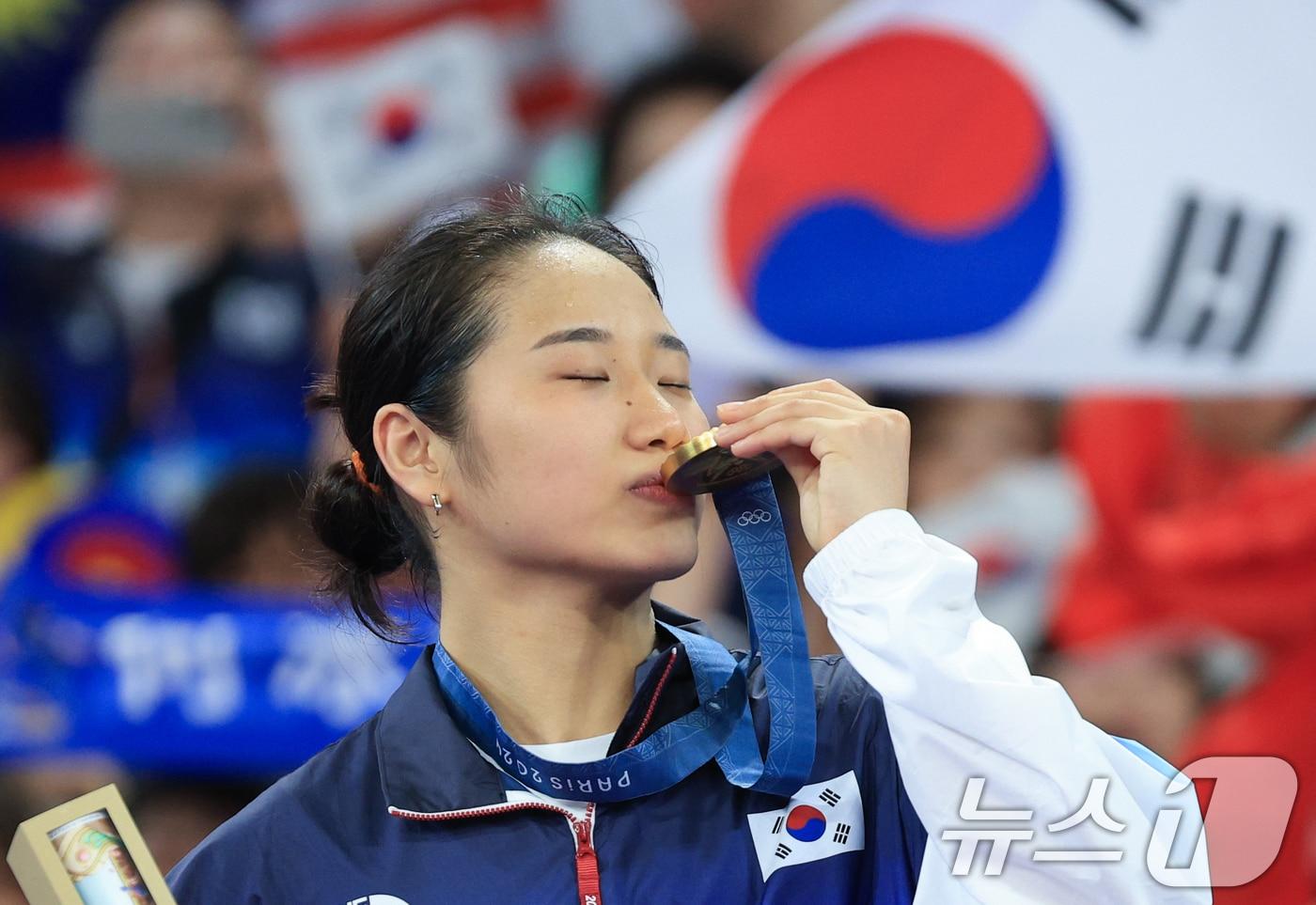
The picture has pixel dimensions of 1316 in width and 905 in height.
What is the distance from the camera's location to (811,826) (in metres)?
1.77

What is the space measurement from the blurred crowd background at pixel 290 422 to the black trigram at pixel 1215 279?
0.19 metres

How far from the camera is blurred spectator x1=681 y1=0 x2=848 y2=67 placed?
182 inches

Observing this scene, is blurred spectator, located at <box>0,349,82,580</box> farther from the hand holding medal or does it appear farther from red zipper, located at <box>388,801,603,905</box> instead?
the hand holding medal

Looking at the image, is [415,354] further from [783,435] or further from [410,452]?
[783,435]

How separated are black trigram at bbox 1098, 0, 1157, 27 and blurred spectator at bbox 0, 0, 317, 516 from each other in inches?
101

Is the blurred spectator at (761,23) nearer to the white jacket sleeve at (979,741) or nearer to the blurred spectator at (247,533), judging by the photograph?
the blurred spectator at (247,533)

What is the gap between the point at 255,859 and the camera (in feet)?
5.83

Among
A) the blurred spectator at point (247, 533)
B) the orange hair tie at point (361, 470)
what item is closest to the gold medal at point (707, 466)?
the orange hair tie at point (361, 470)

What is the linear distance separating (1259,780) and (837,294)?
88.8 inches

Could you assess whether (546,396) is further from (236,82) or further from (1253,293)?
(236,82)

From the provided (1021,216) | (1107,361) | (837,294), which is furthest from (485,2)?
(1107,361)

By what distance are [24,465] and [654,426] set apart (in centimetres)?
393

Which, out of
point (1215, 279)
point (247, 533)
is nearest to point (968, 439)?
point (1215, 279)

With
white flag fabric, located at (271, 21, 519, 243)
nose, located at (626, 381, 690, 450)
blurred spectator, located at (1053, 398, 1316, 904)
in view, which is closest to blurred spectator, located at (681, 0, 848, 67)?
white flag fabric, located at (271, 21, 519, 243)
